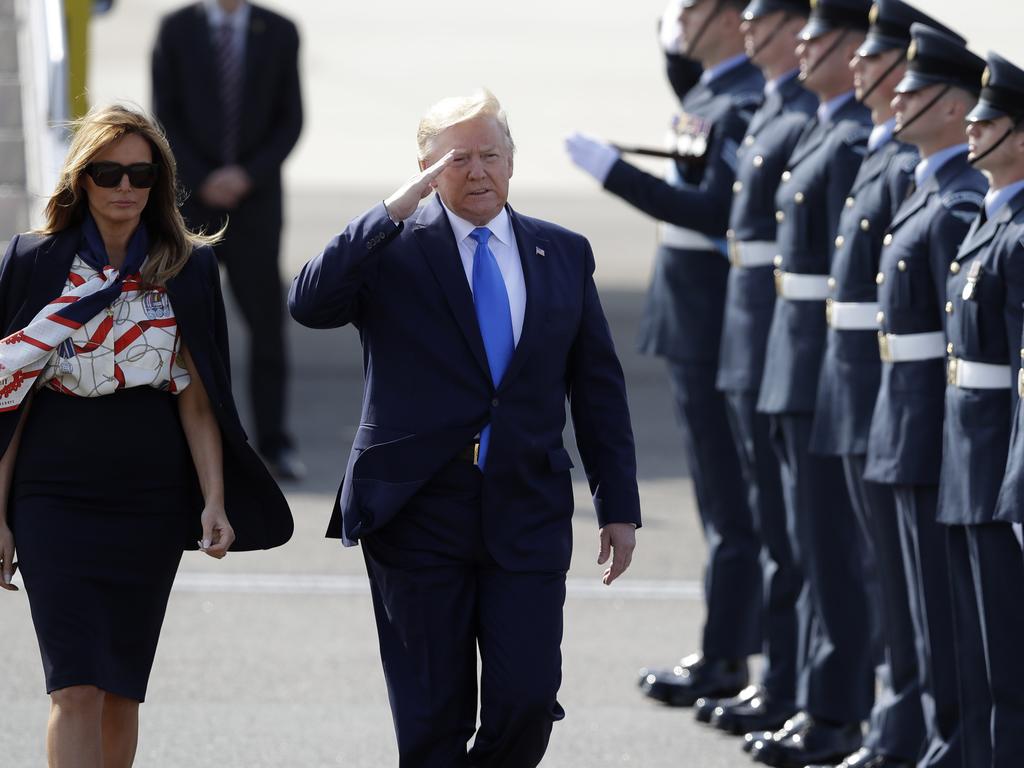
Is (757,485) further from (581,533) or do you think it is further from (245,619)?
(581,533)

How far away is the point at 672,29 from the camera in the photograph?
25.8ft

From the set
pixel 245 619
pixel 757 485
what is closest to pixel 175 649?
pixel 245 619

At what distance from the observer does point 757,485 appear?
698 centimetres

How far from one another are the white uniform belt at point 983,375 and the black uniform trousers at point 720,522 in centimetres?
188

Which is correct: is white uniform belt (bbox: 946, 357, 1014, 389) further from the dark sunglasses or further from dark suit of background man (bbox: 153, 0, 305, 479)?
dark suit of background man (bbox: 153, 0, 305, 479)

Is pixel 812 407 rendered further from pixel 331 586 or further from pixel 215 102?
pixel 215 102

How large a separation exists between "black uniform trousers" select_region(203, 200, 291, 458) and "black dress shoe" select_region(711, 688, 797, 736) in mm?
4626

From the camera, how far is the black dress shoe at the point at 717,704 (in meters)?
6.96

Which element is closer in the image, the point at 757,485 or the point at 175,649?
the point at 757,485

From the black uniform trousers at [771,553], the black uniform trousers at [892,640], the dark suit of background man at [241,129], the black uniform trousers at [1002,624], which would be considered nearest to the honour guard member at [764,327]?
the black uniform trousers at [771,553]

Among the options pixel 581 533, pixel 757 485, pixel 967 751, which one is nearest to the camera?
pixel 967 751

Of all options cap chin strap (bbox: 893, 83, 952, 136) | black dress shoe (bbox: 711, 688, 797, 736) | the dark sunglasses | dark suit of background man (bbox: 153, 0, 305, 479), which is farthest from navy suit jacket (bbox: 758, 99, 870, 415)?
dark suit of background man (bbox: 153, 0, 305, 479)

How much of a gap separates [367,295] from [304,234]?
21.8 m

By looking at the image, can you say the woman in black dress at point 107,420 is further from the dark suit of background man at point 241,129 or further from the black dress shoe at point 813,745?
the dark suit of background man at point 241,129
